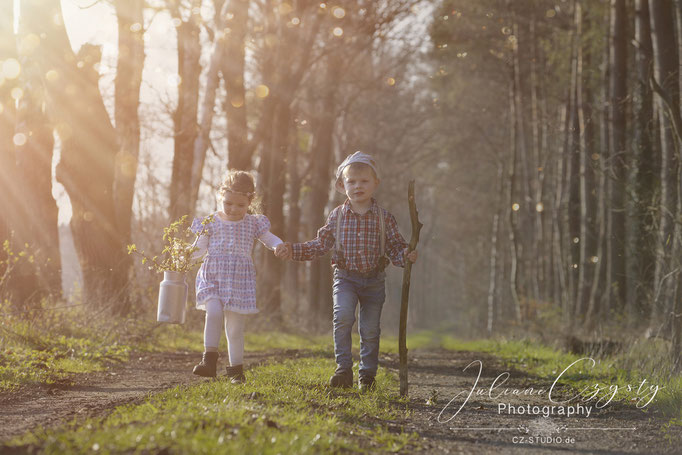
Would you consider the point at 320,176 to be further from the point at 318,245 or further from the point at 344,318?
the point at 344,318

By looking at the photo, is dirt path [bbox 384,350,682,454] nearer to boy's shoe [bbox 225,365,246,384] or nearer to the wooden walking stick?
the wooden walking stick

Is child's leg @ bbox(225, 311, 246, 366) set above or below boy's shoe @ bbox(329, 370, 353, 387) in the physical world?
above

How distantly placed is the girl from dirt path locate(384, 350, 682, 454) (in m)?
1.69

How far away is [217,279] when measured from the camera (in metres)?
6.57

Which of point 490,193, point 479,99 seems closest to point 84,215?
point 479,99

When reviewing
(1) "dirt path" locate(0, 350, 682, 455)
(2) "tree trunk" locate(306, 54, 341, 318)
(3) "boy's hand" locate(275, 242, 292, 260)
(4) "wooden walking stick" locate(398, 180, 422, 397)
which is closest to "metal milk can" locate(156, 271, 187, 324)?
(1) "dirt path" locate(0, 350, 682, 455)

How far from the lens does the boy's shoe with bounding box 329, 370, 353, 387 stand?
6.37 m

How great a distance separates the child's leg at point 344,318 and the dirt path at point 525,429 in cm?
69

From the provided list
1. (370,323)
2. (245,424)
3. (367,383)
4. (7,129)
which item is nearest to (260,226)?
(370,323)

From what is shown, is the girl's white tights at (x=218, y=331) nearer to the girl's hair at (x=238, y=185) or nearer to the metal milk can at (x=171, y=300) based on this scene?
the metal milk can at (x=171, y=300)

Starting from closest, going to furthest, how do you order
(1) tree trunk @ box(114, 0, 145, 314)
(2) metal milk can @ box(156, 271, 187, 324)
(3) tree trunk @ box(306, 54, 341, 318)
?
(2) metal milk can @ box(156, 271, 187, 324)
(1) tree trunk @ box(114, 0, 145, 314)
(3) tree trunk @ box(306, 54, 341, 318)

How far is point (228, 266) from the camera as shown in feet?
21.6

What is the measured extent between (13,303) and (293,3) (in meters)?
10.1

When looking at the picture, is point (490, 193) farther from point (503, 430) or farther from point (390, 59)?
point (503, 430)
